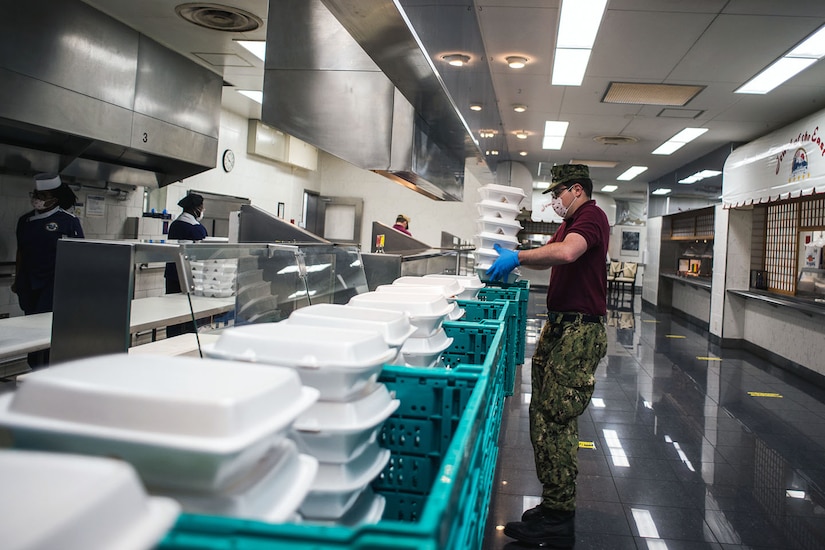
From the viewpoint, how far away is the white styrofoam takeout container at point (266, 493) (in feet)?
2.39

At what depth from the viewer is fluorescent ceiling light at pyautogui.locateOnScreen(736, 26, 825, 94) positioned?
15.5ft

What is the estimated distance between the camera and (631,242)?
766 inches

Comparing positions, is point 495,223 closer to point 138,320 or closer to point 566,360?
point 566,360

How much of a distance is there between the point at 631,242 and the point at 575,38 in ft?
51.6

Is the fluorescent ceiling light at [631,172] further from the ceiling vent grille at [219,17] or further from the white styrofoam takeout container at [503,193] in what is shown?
the ceiling vent grille at [219,17]

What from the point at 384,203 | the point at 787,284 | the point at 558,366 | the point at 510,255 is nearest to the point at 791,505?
the point at 558,366

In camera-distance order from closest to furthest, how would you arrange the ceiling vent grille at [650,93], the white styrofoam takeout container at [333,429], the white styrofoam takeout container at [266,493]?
the white styrofoam takeout container at [266,493]
the white styrofoam takeout container at [333,429]
the ceiling vent grille at [650,93]

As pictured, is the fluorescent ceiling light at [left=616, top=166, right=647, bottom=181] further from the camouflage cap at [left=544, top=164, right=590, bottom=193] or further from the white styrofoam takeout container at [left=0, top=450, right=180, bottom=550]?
the white styrofoam takeout container at [left=0, top=450, right=180, bottom=550]

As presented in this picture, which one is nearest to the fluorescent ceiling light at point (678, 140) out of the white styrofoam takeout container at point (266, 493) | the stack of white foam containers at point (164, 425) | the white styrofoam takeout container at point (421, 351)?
the white styrofoam takeout container at point (421, 351)

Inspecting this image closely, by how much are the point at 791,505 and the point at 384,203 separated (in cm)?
1123

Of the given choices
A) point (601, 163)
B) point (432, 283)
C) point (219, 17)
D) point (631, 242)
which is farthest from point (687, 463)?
point (631, 242)

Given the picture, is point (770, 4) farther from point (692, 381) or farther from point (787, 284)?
point (787, 284)

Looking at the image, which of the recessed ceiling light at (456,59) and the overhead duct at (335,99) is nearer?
the recessed ceiling light at (456,59)

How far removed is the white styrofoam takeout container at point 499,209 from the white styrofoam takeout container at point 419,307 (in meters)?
2.21
